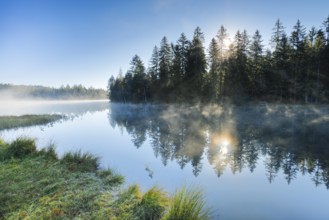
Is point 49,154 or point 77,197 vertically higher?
point 49,154

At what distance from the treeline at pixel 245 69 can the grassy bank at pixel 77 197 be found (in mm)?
37772

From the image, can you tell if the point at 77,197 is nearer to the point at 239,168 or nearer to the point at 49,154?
the point at 49,154

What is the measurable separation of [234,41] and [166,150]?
3653 centimetres

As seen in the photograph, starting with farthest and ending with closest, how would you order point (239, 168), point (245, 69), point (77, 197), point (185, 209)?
point (245, 69), point (239, 168), point (77, 197), point (185, 209)

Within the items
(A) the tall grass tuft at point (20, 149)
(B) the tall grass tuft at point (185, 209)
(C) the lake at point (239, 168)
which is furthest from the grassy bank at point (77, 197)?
(C) the lake at point (239, 168)

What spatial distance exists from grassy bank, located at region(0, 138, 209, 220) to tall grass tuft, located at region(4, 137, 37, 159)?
2.60ft

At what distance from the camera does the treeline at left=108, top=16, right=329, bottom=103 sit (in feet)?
127

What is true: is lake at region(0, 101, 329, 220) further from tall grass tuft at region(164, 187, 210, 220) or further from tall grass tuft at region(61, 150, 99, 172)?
tall grass tuft at region(164, 187, 210, 220)

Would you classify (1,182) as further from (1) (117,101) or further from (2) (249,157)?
(1) (117,101)

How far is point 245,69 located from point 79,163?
1547 inches

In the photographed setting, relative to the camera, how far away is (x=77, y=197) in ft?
18.5

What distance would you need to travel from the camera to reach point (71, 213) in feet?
16.3

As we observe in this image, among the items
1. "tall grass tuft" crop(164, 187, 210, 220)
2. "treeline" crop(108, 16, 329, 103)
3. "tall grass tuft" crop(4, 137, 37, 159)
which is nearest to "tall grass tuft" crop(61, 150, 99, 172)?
"tall grass tuft" crop(4, 137, 37, 159)

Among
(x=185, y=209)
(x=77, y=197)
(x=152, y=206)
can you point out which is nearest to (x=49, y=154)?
(x=77, y=197)
